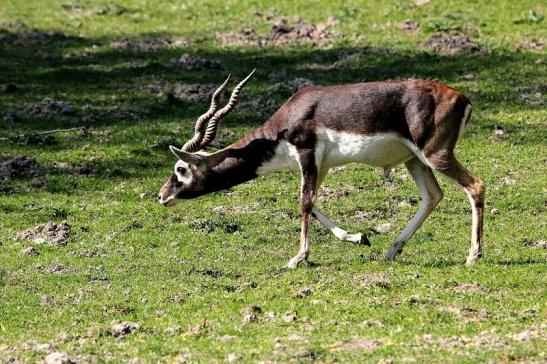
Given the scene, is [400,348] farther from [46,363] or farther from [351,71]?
[351,71]

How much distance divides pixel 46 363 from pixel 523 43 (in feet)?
57.2

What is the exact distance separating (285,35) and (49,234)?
12.3 metres

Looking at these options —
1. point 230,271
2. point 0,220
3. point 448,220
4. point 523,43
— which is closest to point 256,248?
point 230,271

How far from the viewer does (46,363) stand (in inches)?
410

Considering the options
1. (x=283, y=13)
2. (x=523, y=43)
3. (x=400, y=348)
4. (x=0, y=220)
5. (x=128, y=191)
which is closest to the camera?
(x=400, y=348)

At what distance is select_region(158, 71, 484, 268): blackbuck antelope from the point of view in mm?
13406

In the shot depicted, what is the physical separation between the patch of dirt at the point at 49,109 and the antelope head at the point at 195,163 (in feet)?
26.2

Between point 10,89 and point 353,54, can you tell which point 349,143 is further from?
point 10,89

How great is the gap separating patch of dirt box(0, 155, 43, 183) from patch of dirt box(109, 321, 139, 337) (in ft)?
25.8

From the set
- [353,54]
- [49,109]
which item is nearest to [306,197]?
[49,109]

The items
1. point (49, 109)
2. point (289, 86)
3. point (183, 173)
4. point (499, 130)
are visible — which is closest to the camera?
point (183, 173)

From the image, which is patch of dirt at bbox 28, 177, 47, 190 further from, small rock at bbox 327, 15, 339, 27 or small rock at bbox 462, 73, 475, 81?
small rock at bbox 327, 15, 339, 27

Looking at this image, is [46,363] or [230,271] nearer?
[46,363]

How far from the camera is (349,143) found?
45.3 ft
